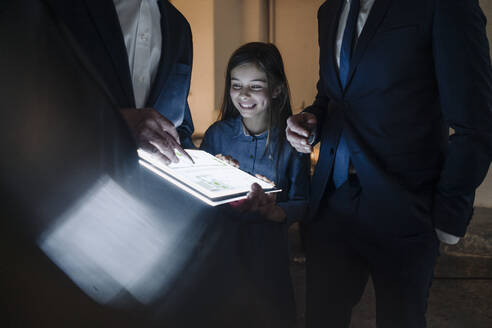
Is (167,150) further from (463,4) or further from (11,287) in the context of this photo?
(463,4)

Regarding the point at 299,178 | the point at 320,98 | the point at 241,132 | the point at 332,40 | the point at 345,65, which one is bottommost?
the point at 299,178

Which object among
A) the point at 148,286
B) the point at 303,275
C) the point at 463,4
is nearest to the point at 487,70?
the point at 463,4

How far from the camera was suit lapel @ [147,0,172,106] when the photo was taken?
119 centimetres

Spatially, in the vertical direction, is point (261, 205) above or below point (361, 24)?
below

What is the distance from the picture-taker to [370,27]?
3.26ft

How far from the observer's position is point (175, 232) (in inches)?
18.2

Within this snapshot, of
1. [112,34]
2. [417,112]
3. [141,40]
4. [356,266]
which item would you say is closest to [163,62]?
[141,40]

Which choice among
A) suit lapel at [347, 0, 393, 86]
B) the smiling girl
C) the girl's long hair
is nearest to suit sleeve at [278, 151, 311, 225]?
the smiling girl

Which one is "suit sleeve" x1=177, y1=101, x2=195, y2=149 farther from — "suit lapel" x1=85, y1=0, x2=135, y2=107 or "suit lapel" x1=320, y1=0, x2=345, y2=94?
"suit lapel" x1=320, y1=0, x2=345, y2=94

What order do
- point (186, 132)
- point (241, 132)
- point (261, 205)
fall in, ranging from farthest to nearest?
point (241, 132) → point (186, 132) → point (261, 205)

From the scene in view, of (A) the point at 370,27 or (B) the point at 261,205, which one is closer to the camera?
(A) the point at 370,27

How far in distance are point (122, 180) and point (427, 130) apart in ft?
3.39

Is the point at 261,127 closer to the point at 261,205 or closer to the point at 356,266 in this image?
the point at 261,205

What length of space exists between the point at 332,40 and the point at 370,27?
0.20 m
